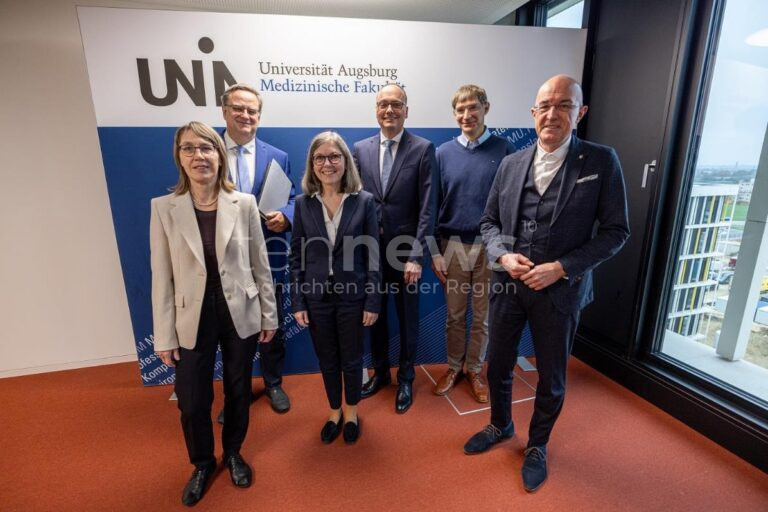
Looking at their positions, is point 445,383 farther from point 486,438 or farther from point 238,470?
point 238,470

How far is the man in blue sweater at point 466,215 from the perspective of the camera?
2359 millimetres

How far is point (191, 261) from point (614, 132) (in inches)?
118

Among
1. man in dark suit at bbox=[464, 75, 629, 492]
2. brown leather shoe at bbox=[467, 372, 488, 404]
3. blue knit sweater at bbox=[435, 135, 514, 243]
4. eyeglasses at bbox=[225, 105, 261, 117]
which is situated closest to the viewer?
man in dark suit at bbox=[464, 75, 629, 492]

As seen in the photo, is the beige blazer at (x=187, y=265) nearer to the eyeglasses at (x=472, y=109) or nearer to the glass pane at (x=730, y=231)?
the eyeglasses at (x=472, y=109)

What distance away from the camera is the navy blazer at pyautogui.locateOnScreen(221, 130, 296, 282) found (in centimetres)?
232

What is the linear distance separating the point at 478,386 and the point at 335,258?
1468 millimetres

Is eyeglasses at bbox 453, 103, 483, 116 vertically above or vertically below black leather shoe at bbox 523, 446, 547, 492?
above

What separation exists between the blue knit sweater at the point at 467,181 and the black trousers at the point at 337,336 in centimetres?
87

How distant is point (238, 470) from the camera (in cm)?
191

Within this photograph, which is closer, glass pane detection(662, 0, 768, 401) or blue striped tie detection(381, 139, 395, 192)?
glass pane detection(662, 0, 768, 401)

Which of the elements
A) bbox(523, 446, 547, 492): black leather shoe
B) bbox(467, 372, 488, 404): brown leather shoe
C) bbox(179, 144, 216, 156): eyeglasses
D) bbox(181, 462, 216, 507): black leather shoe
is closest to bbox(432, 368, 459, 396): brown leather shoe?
bbox(467, 372, 488, 404): brown leather shoe

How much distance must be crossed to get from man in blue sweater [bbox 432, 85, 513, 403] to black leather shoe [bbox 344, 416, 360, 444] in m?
0.72

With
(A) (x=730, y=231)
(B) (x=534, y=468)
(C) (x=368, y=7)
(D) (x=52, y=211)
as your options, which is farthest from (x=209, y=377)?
(A) (x=730, y=231)

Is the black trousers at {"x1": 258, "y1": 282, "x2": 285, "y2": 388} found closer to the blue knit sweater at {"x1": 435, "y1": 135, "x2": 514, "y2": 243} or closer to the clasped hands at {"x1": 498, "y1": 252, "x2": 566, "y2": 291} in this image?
the blue knit sweater at {"x1": 435, "y1": 135, "x2": 514, "y2": 243}
